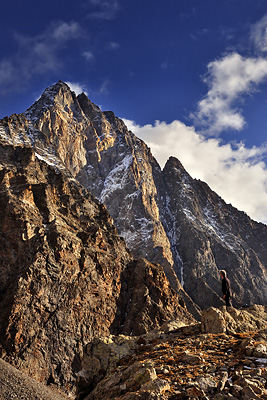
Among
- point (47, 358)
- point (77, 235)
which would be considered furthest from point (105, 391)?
point (77, 235)

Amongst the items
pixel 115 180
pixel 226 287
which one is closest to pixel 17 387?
pixel 226 287

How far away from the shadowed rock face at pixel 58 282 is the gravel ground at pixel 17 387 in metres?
8.39

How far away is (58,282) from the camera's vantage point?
6856 centimetres

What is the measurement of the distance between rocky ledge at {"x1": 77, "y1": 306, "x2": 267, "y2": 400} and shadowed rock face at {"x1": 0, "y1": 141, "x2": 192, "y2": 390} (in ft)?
157

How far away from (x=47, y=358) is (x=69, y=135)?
144799 mm

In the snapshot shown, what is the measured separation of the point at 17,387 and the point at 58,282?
27472 mm

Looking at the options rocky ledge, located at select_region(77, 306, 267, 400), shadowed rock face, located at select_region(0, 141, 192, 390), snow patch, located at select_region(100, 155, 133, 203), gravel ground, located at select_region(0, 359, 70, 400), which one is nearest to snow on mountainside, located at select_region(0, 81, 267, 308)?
snow patch, located at select_region(100, 155, 133, 203)

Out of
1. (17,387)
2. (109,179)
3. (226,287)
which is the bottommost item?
(17,387)

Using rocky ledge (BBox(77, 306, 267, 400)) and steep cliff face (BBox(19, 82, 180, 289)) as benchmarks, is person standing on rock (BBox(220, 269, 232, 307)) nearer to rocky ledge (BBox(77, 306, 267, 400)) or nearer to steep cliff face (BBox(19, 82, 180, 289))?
rocky ledge (BBox(77, 306, 267, 400))

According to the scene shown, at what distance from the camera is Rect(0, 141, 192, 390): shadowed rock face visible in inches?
2344

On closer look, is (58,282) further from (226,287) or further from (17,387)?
(226,287)

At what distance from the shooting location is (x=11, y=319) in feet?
196

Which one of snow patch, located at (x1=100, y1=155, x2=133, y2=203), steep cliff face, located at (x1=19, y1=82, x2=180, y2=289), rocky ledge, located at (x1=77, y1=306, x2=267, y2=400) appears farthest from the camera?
snow patch, located at (x1=100, y1=155, x2=133, y2=203)

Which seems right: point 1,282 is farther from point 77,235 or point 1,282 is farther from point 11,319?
point 77,235
